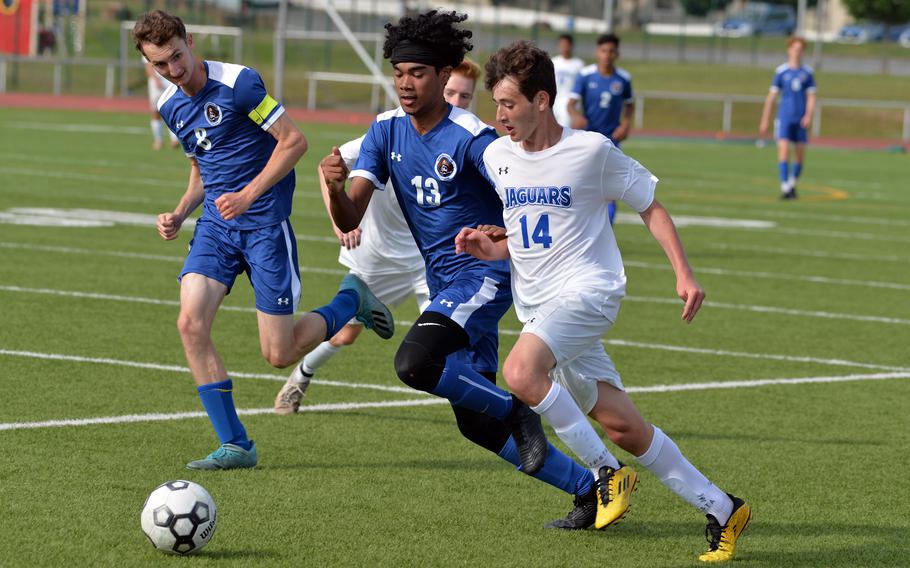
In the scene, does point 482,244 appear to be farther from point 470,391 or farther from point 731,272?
point 731,272

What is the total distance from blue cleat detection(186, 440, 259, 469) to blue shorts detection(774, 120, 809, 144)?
17.8 m

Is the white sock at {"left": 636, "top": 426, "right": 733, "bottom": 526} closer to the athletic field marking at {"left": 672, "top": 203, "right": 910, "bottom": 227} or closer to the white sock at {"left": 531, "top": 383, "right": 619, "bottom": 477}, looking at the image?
the white sock at {"left": 531, "top": 383, "right": 619, "bottom": 477}

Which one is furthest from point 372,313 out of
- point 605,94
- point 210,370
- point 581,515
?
point 605,94

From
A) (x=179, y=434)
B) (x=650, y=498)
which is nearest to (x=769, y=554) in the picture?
(x=650, y=498)

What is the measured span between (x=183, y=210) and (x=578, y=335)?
249cm

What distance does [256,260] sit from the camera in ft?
23.1

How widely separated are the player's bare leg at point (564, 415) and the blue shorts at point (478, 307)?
1.68 ft

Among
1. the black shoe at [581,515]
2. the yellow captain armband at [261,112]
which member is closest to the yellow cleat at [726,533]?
the black shoe at [581,515]

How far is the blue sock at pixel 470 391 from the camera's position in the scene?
5.94 meters

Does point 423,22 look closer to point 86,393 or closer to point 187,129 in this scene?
point 187,129

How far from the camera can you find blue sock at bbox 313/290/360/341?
24.3 feet

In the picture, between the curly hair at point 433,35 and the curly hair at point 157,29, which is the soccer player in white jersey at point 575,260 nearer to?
Result: the curly hair at point 433,35

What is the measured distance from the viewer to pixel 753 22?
84.2 m

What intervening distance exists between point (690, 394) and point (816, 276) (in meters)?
6.05
